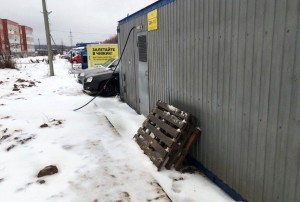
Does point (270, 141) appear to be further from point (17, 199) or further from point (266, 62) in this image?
point (17, 199)

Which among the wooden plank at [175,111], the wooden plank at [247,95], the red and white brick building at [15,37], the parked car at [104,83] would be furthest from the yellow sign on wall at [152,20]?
the red and white brick building at [15,37]

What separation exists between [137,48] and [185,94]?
3245 mm

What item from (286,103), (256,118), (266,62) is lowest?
(256,118)

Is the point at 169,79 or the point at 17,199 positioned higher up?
the point at 169,79

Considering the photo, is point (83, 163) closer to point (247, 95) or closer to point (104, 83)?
point (247, 95)

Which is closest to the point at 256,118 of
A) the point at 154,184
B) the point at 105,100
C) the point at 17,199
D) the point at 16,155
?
the point at 154,184

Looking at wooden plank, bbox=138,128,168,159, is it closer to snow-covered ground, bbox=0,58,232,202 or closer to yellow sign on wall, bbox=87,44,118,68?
snow-covered ground, bbox=0,58,232,202

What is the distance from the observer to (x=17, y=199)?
145 inches

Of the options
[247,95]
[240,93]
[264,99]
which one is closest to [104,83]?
[240,93]

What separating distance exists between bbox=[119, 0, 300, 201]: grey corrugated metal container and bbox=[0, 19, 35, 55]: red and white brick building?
7176 cm

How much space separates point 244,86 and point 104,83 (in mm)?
8248

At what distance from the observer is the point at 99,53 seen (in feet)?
57.7

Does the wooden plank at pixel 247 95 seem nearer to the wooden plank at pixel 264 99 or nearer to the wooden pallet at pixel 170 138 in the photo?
the wooden plank at pixel 264 99

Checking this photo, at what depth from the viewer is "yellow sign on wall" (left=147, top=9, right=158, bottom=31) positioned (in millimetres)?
6043
